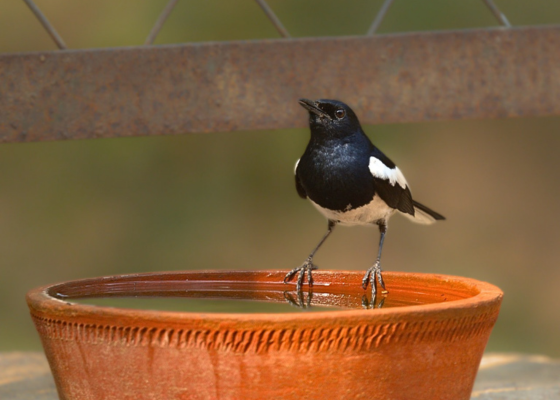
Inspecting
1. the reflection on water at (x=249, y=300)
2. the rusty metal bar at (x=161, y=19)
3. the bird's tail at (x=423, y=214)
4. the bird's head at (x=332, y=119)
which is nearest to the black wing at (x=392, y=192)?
the bird's head at (x=332, y=119)

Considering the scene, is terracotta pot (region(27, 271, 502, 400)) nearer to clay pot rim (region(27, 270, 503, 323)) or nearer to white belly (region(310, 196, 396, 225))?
clay pot rim (region(27, 270, 503, 323))

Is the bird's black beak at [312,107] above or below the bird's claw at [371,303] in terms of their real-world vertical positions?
above

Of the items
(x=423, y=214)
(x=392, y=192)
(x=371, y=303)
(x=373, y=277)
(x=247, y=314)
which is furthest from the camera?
(x=423, y=214)

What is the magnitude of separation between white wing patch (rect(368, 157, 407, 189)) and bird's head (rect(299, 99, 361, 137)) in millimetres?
131

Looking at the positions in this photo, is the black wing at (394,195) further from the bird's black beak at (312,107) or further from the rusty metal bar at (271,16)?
the rusty metal bar at (271,16)

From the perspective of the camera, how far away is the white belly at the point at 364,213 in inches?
103

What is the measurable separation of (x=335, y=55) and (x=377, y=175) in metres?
0.39

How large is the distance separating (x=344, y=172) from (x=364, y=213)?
0.16 m

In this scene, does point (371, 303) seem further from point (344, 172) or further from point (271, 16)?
point (271, 16)

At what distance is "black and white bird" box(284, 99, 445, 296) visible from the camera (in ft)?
8.38

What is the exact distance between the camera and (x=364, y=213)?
263 cm

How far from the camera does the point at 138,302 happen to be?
1.99 metres

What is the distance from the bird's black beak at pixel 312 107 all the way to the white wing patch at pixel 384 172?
0.69 ft

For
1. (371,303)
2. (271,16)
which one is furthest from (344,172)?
(371,303)
